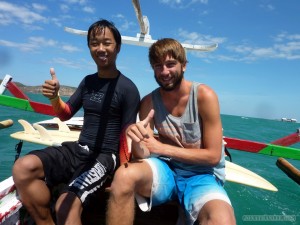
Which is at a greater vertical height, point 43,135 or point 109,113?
point 109,113

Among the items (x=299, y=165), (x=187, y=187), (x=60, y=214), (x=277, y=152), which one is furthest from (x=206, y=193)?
(x=299, y=165)

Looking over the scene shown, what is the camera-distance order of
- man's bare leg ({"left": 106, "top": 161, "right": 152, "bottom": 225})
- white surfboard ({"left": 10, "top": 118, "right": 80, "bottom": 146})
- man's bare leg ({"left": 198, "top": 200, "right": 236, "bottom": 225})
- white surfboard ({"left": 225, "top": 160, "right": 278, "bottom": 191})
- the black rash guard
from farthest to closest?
1. white surfboard ({"left": 10, "top": 118, "right": 80, "bottom": 146})
2. white surfboard ({"left": 225, "top": 160, "right": 278, "bottom": 191})
3. the black rash guard
4. man's bare leg ({"left": 106, "top": 161, "right": 152, "bottom": 225})
5. man's bare leg ({"left": 198, "top": 200, "right": 236, "bottom": 225})

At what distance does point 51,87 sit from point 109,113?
1.86 feet

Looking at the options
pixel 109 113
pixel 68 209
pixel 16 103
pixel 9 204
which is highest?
pixel 109 113

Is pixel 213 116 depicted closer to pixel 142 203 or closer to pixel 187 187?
pixel 187 187

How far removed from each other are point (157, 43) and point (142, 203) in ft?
4.54

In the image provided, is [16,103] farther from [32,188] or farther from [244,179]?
[244,179]

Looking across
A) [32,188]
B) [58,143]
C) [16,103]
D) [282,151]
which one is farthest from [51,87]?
[282,151]

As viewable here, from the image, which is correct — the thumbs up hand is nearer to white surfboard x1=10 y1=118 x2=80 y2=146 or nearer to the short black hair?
the short black hair

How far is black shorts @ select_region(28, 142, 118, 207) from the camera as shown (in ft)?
7.33

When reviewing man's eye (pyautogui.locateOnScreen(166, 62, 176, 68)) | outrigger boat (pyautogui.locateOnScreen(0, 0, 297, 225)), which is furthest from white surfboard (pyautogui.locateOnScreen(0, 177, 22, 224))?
man's eye (pyautogui.locateOnScreen(166, 62, 176, 68))

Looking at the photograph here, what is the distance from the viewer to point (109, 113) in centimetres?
261

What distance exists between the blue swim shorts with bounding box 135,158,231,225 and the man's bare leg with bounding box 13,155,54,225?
0.79 metres

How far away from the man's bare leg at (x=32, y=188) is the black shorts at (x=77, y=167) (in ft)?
0.28
